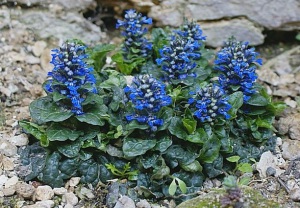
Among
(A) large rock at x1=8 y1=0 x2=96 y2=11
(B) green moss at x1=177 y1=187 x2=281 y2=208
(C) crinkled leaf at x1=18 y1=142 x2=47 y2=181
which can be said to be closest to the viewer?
(B) green moss at x1=177 y1=187 x2=281 y2=208

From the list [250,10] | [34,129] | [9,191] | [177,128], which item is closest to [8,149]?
[34,129]

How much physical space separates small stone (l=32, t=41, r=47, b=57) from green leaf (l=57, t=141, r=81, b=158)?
133 centimetres

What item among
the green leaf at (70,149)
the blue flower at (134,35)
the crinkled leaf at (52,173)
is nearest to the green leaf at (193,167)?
the green leaf at (70,149)

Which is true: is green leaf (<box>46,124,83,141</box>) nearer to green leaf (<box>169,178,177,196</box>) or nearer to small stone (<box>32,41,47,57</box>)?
green leaf (<box>169,178,177,196</box>)

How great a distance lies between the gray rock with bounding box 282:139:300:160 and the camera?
4.10m

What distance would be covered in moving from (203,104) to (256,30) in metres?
1.71

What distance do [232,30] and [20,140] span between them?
7.23 ft

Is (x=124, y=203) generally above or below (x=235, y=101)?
below

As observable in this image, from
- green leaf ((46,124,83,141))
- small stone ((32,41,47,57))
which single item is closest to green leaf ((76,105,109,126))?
green leaf ((46,124,83,141))

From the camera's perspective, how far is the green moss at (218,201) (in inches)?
135

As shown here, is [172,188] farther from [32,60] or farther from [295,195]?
[32,60]

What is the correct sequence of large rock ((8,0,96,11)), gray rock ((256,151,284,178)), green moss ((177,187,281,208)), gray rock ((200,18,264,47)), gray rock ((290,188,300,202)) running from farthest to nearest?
gray rock ((200,18,264,47)), large rock ((8,0,96,11)), gray rock ((256,151,284,178)), gray rock ((290,188,300,202)), green moss ((177,187,281,208))

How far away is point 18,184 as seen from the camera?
12.3 ft

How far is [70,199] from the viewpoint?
147 inches
